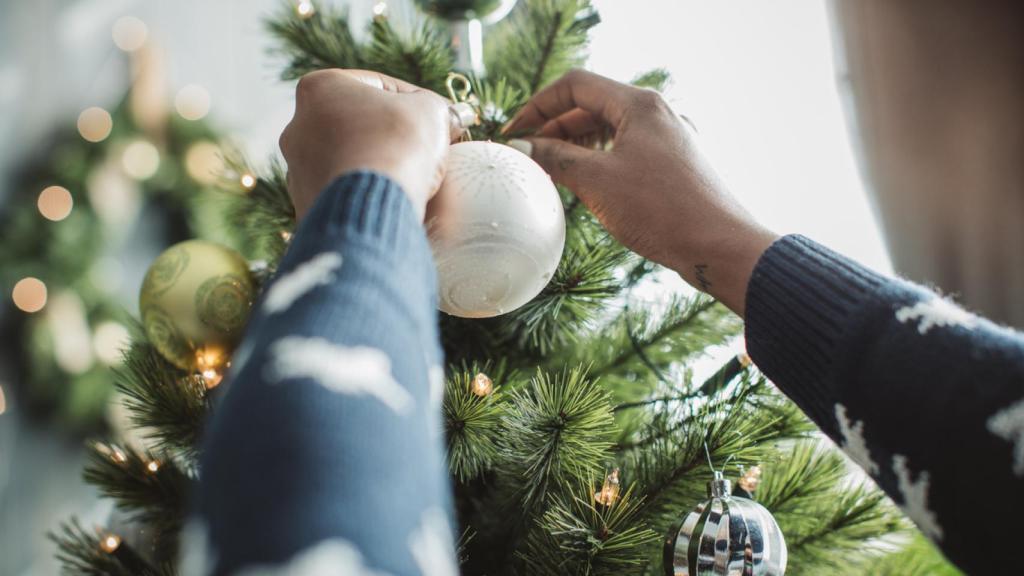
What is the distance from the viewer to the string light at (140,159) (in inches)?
50.3

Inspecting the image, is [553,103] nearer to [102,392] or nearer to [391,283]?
[391,283]

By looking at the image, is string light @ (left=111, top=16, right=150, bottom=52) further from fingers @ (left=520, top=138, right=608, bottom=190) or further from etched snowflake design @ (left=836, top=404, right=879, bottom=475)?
etched snowflake design @ (left=836, top=404, right=879, bottom=475)

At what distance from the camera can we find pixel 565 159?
0.56 m

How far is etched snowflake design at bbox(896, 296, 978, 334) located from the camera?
1.11 feet

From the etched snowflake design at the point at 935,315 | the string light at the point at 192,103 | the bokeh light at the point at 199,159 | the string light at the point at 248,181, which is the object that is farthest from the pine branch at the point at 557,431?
the string light at the point at 192,103

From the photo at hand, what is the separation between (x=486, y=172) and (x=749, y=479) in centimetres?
32

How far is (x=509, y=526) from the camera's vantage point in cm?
62

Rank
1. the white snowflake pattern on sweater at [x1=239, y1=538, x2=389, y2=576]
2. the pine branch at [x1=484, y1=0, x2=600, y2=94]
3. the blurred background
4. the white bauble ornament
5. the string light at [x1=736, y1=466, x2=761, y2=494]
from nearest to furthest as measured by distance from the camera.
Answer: the white snowflake pattern on sweater at [x1=239, y1=538, x2=389, y2=576] < the white bauble ornament < the string light at [x1=736, y1=466, x2=761, y2=494] < the pine branch at [x1=484, y1=0, x2=600, y2=94] < the blurred background

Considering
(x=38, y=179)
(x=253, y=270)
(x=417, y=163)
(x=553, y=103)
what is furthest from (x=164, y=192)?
(x=417, y=163)

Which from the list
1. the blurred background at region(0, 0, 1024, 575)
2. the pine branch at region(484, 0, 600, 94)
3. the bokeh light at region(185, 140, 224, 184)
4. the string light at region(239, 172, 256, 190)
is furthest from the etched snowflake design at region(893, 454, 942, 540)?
the bokeh light at region(185, 140, 224, 184)

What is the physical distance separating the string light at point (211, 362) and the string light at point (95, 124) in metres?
0.83

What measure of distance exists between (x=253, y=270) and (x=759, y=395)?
509mm

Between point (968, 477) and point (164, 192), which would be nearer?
point (968, 477)

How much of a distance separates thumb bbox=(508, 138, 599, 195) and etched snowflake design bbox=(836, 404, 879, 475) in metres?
0.27
